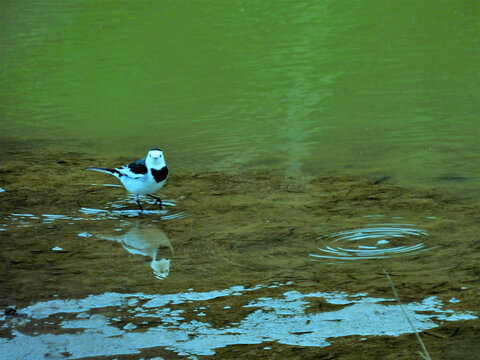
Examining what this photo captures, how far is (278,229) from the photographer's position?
638cm

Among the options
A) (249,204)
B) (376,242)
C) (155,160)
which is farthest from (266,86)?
(376,242)

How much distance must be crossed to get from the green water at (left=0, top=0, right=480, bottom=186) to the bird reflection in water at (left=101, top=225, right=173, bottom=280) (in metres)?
2.29

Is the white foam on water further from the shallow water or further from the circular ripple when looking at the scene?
the circular ripple

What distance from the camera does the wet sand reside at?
460cm

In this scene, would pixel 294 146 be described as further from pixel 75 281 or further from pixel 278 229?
pixel 75 281

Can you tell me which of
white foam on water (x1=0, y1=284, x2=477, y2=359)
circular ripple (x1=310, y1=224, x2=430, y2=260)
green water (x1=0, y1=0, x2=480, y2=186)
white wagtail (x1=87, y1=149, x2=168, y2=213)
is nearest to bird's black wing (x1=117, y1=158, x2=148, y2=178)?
white wagtail (x1=87, y1=149, x2=168, y2=213)

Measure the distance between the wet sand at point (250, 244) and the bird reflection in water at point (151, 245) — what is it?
0.07 meters

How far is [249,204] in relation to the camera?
23.5 ft

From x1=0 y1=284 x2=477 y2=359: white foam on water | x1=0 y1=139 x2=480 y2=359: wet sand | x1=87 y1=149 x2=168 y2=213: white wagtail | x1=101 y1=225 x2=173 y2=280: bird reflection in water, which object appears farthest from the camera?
x1=87 y1=149 x2=168 y2=213: white wagtail

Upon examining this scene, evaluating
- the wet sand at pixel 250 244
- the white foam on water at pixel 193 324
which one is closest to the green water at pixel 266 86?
the wet sand at pixel 250 244

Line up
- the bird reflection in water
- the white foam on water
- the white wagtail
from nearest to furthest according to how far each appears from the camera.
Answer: the white foam on water
the bird reflection in water
the white wagtail

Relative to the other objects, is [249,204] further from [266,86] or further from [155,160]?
[266,86]

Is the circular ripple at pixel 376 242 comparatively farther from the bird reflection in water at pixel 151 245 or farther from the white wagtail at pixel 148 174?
the white wagtail at pixel 148 174

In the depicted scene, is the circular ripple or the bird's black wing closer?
the circular ripple
